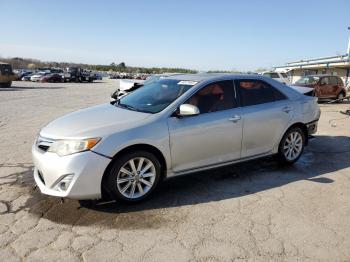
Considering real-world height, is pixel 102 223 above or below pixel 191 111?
below

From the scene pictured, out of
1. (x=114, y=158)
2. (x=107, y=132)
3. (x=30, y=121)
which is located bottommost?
(x=30, y=121)

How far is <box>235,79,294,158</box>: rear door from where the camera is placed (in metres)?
5.45

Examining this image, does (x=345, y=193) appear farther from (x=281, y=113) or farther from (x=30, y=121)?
(x=30, y=121)

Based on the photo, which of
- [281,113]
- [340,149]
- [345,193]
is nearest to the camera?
[345,193]

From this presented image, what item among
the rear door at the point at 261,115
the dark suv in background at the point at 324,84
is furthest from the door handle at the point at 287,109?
the dark suv in background at the point at 324,84

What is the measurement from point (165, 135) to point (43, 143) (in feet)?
4.91

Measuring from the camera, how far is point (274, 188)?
204 inches

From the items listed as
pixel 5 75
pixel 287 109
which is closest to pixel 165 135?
pixel 287 109

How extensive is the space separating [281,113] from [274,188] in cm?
135

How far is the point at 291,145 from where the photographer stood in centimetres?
620

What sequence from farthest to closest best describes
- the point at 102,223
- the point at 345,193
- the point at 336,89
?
the point at 336,89, the point at 345,193, the point at 102,223

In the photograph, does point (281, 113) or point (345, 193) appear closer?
point (345, 193)

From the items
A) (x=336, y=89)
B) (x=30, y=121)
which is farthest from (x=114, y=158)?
(x=336, y=89)

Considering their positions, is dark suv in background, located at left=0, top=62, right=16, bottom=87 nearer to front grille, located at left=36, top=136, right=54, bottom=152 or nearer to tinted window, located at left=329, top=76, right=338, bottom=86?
tinted window, located at left=329, top=76, right=338, bottom=86
